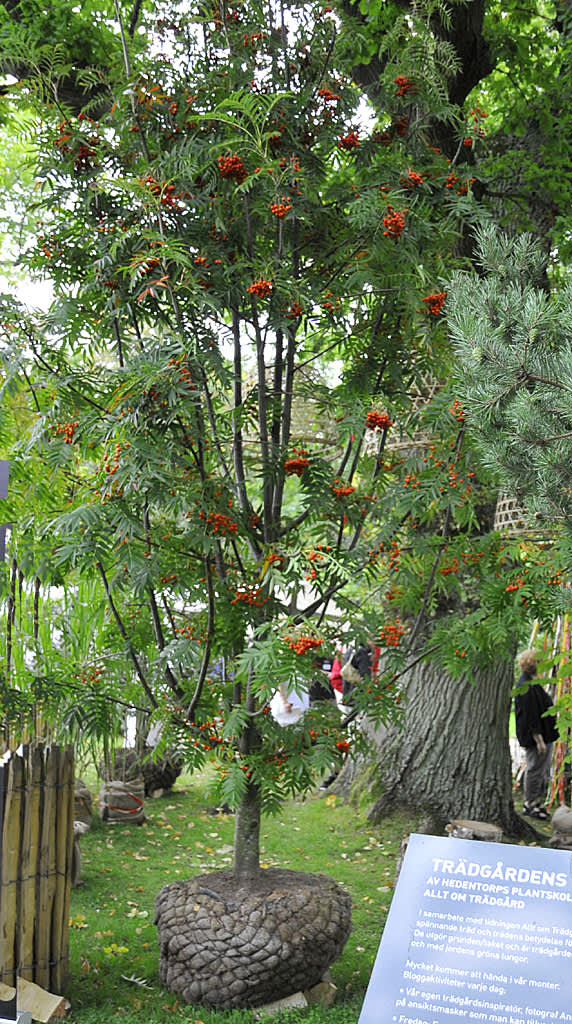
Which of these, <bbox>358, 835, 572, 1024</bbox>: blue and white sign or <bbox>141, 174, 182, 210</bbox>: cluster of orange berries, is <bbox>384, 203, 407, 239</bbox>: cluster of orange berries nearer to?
<bbox>141, 174, 182, 210</bbox>: cluster of orange berries

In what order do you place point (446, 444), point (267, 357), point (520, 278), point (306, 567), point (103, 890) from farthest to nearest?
1. point (103, 890)
2. point (267, 357)
3. point (446, 444)
4. point (306, 567)
5. point (520, 278)

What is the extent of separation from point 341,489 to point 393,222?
1.14 m

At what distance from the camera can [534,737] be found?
8203 millimetres

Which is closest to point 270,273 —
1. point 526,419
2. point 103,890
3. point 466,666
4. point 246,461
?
point 246,461

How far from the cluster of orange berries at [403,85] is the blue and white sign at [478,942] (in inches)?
127

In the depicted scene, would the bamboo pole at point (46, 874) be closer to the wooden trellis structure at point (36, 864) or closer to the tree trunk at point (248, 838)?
the wooden trellis structure at point (36, 864)

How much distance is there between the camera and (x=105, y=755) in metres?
7.66

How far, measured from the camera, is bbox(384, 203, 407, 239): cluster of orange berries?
380 cm

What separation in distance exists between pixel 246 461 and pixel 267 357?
0.72 m

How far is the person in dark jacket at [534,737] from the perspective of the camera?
8.06 metres

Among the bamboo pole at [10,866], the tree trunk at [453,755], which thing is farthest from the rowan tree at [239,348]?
the tree trunk at [453,755]

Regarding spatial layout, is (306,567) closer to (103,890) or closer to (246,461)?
(246,461)

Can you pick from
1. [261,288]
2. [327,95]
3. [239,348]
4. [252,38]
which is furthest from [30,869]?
[252,38]

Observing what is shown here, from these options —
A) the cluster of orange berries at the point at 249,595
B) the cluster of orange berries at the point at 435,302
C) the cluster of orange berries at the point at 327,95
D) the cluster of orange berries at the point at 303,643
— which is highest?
the cluster of orange berries at the point at 327,95
